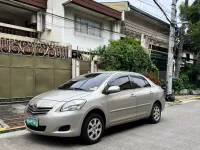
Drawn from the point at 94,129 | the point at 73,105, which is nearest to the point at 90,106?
the point at 73,105

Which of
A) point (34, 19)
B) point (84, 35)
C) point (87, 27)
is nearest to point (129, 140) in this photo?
point (34, 19)

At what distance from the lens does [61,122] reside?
5.31m

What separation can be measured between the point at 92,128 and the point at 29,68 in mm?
6109

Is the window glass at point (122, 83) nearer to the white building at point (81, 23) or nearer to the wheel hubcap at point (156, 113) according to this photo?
the wheel hubcap at point (156, 113)

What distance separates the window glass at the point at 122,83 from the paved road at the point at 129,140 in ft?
3.76

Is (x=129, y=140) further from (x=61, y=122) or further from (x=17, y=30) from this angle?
(x=17, y=30)

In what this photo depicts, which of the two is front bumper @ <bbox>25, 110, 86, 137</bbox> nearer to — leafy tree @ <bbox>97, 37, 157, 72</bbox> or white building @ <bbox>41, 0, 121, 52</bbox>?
leafy tree @ <bbox>97, 37, 157, 72</bbox>

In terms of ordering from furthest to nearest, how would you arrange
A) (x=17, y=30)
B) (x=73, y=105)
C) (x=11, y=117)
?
1. (x=17, y=30)
2. (x=11, y=117)
3. (x=73, y=105)

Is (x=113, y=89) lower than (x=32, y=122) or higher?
higher

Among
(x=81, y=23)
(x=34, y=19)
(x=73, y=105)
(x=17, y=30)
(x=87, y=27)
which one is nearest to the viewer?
(x=73, y=105)

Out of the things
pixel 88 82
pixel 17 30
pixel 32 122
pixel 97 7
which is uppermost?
pixel 97 7

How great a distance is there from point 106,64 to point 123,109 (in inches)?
297

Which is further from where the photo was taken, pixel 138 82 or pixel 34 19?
pixel 34 19

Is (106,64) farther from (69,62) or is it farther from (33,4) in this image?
(33,4)
